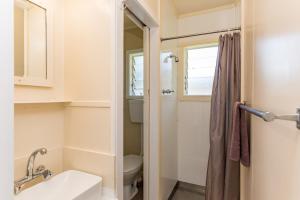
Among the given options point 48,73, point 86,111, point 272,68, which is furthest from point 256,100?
point 48,73

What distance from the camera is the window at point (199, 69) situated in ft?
7.72

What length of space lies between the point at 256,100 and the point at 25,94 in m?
1.35

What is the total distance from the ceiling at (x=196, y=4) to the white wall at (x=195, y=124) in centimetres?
7

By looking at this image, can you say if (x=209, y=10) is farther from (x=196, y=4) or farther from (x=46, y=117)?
(x=46, y=117)

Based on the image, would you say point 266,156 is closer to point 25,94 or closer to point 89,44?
point 89,44

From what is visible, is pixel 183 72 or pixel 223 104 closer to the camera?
pixel 223 104

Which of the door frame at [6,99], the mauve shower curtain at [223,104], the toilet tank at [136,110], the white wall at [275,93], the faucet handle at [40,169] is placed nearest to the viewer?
the door frame at [6,99]

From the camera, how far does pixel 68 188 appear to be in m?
1.08

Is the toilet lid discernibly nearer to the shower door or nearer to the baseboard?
the shower door

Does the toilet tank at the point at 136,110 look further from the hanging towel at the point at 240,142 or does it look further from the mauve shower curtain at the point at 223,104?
the hanging towel at the point at 240,142

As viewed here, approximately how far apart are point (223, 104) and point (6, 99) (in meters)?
1.63

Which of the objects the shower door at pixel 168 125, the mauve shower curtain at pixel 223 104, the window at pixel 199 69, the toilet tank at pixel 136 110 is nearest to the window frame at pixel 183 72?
the window at pixel 199 69

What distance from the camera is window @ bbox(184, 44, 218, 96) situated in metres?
2.35

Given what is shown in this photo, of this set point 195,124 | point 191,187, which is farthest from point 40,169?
point 191,187
